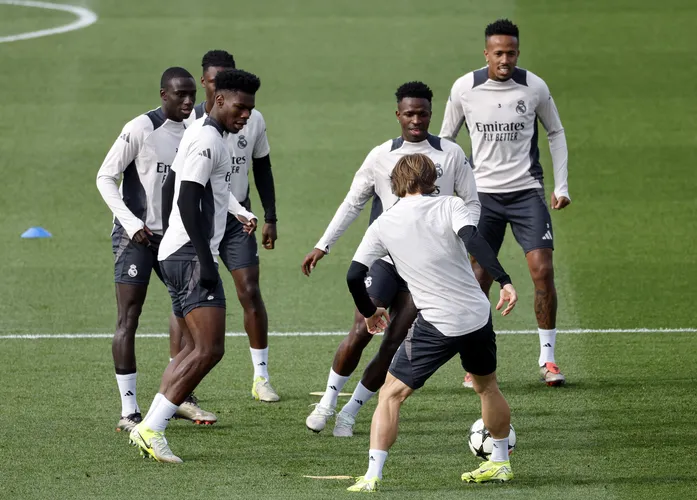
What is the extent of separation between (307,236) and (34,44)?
1030cm

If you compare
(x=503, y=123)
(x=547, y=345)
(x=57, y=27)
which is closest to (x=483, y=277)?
(x=547, y=345)

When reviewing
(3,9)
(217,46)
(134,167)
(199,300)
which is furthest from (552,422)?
(3,9)

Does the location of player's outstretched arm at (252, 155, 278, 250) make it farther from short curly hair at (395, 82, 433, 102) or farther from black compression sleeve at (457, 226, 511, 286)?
black compression sleeve at (457, 226, 511, 286)

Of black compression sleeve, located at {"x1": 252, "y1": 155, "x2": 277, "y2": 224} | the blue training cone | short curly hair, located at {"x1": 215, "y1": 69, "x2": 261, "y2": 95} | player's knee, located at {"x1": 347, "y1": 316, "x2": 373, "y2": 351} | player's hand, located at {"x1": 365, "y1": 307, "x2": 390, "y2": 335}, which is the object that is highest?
short curly hair, located at {"x1": 215, "y1": 69, "x2": 261, "y2": 95}

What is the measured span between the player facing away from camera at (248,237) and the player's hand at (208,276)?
1.61 metres

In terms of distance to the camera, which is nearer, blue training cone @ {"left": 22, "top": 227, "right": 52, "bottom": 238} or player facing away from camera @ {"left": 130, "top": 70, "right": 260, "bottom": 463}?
player facing away from camera @ {"left": 130, "top": 70, "right": 260, "bottom": 463}

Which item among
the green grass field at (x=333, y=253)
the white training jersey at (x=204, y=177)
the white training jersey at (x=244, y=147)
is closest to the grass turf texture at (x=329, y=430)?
the green grass field at (x=333, y=253)

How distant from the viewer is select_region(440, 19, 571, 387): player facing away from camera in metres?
10.6

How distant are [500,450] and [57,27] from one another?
1974 centimetres

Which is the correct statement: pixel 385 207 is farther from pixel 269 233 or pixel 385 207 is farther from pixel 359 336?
pixel 269 233

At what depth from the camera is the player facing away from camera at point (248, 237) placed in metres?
10.1

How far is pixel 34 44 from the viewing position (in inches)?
959

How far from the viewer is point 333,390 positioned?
9414mm

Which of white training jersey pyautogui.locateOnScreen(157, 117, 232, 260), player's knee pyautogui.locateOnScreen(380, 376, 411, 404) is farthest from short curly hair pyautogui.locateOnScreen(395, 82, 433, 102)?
player's knee pyautogui.locateOnScreen(380, 376, 411, 404)
